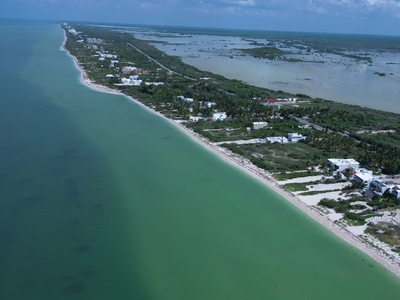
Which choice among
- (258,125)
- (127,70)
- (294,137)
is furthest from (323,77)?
(294,137)

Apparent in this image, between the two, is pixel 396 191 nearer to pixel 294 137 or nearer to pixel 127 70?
pixel 294 137

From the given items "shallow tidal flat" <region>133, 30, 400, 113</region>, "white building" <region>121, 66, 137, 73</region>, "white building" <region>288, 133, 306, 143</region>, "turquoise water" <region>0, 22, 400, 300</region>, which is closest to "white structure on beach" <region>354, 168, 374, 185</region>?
"turquoise water" <region>0, 22, 400, 300</region>

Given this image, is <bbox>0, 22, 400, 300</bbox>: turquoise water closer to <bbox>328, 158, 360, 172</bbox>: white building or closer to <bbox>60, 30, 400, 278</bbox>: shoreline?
<bbox>60, 30, 400, 278</bbox>: shoreline

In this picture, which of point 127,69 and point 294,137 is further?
point 127,69

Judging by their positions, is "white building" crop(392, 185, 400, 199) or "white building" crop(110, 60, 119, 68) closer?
"white building" crop(392, 185, 400, 199)

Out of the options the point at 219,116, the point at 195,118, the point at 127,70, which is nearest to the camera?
the point at 219,116

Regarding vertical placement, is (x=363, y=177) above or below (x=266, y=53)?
below
